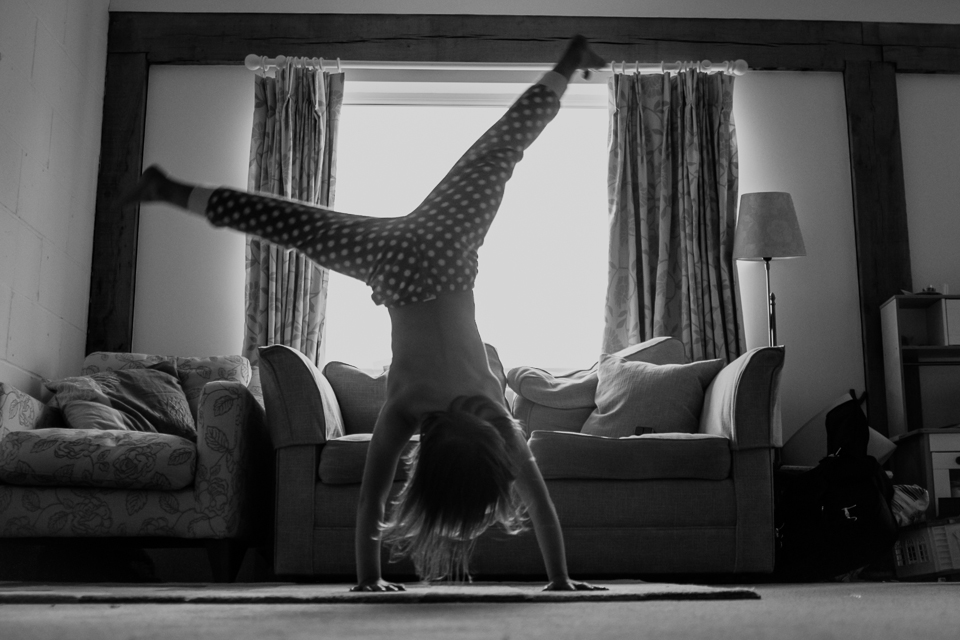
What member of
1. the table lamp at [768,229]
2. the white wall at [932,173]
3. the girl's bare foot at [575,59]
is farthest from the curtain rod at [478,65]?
the girl's bare foot at [575,59]

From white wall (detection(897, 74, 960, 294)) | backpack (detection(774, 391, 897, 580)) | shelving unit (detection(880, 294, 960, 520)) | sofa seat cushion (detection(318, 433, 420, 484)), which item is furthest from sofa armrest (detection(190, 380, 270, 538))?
white wall (detection(897, 74, 960, 294))

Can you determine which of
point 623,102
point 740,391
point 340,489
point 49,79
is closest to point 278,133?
point 49,79

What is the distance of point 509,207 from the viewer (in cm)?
488

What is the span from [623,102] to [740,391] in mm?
2001

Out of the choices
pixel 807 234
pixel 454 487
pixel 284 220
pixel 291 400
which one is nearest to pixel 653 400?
pixel 291 400

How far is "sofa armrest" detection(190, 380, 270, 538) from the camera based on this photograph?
3.02 meters

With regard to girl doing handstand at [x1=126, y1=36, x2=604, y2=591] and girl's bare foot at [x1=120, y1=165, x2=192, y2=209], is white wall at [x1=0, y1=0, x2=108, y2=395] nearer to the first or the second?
girl's bare foot at [x1=120, y1=165, x2=192, y2=209]

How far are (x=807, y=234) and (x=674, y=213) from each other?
689mm

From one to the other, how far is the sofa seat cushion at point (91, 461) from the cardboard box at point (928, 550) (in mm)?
2593

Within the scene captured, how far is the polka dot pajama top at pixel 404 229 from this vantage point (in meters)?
2.07

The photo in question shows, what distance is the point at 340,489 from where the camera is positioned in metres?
3.08

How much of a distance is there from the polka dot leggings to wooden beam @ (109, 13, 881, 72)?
8.81ft

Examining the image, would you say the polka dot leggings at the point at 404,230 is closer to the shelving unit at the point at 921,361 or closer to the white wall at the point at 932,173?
the shelving unit at the point at 921,361

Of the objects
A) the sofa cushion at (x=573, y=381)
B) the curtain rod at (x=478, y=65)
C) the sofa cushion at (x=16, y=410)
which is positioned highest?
the curtain rod at (x=478, y=65)
